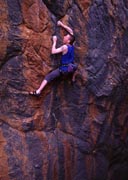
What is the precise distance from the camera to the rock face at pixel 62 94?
6.82m

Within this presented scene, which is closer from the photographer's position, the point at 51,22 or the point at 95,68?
the point at 51,22

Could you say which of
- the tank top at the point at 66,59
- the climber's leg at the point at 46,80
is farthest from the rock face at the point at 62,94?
the tank top at the point at 66,59

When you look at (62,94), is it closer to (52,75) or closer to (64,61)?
(52,75)

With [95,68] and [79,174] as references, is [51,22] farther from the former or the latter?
[79,174]

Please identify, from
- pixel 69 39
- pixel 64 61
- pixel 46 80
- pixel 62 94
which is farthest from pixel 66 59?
pixel 62 94

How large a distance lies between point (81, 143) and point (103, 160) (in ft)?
3.03

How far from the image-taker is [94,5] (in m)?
7.77

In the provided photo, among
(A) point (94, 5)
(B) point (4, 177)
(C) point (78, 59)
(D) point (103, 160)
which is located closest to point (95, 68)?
(C) point (78, 59)

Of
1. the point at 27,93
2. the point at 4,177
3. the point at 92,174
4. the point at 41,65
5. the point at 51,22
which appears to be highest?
the point at 51,22

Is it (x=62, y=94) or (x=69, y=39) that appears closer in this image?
(x=69, y=39)

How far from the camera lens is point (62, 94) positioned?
24.5ft

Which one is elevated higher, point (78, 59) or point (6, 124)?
point (78, 59)

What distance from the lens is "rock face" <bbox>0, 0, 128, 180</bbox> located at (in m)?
6.82

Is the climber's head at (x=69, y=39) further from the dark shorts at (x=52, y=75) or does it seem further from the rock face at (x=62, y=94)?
the dark shorts at (x=52, y=75)
